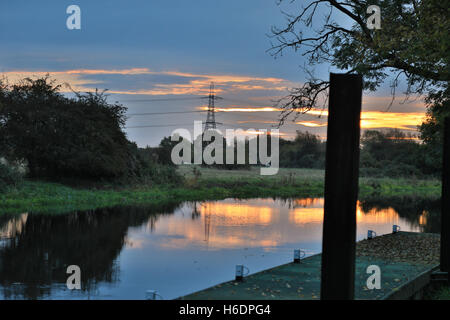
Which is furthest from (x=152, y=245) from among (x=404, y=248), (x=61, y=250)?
(x=404, y=248)

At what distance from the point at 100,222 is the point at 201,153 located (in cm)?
4174

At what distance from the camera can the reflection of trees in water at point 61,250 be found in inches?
492

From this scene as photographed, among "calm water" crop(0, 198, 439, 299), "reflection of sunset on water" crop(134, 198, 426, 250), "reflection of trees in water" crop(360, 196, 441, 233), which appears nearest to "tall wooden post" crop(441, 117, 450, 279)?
"calm water" crop(0, 198, 439, 299)

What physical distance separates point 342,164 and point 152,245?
12.7 meters

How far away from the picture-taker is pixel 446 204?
11844 millimetres

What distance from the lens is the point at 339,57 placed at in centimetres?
1886

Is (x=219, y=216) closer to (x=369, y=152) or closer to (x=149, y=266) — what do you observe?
(x=149, y=266)

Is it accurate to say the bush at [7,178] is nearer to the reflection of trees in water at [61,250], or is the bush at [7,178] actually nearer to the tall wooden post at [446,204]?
the reflection of trees in water at [61,250]

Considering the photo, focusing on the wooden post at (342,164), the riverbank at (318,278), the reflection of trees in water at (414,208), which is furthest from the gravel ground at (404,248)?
the wooden post at (342,164)

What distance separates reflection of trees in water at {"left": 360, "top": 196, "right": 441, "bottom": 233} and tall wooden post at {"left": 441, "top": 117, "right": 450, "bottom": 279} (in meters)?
13.2

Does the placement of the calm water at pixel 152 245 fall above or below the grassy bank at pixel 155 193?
below

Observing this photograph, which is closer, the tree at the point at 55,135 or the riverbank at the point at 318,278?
Answer: the riverbank at the point at 318,278

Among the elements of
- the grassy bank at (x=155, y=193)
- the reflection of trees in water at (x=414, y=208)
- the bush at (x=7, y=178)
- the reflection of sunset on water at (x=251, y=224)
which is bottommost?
the reflection of trees in water at (x=414, y=208)

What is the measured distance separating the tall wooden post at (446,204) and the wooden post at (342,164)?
18.1 ft
